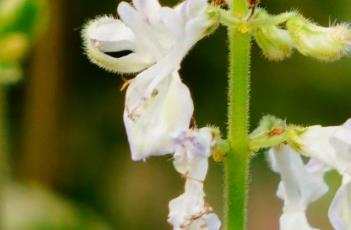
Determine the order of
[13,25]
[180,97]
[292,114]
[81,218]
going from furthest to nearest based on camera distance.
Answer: [292,114] → [81,218] → [13,25] → [180,97]

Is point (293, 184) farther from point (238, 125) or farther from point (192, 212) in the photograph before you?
point (192, 212)

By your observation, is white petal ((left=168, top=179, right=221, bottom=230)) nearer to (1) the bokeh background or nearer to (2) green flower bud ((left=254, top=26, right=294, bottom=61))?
(2) green flower bud ((left=254, top=26, right=294, bottom=61))

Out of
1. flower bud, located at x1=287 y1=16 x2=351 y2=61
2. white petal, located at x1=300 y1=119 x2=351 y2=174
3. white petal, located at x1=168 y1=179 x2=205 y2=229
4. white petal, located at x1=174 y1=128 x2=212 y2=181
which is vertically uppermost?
flower bud, located at x1=287 y1=16 x2=351 y2=61

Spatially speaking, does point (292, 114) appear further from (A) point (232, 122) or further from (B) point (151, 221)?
(A) point (232, 122)

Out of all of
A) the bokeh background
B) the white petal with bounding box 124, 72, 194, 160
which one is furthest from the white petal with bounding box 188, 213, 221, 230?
the bokeh background

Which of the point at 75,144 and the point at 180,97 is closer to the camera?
the point at 180,97

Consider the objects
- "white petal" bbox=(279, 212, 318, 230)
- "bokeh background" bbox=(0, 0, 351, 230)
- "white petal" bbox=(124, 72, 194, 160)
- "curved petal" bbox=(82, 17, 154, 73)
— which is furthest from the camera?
"bokeh background" bbox=(0, 0, 351, 230)

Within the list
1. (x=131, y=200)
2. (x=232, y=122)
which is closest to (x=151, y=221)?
(x=131, y=200)

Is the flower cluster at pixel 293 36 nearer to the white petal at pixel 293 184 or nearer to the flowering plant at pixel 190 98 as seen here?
the flowering plant at pixel 190 98
